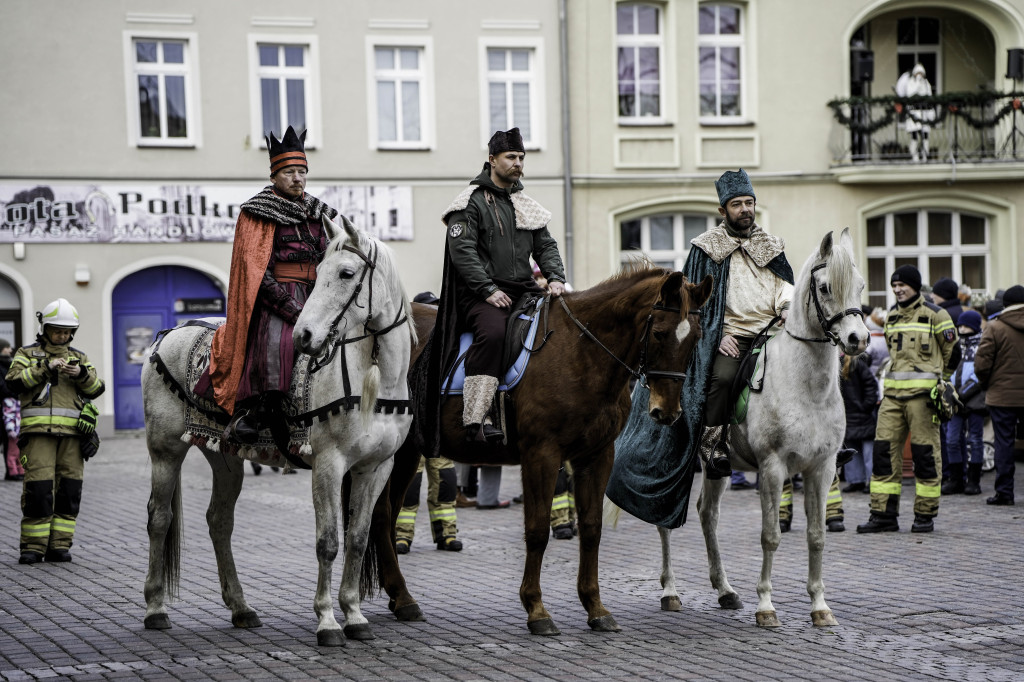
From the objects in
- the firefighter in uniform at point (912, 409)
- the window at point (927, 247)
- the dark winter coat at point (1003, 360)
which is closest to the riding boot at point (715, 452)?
the firefighter in uniform at point (912, 409)

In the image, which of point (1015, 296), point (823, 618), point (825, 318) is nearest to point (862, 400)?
point (1015, 296)

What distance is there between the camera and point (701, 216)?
27016 mm

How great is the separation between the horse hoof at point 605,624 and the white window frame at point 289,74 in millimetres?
19033

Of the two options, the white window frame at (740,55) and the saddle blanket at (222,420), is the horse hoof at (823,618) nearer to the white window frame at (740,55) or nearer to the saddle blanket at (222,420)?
the saddle blanket at (222,420)

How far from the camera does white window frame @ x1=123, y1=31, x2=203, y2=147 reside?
2470 cm

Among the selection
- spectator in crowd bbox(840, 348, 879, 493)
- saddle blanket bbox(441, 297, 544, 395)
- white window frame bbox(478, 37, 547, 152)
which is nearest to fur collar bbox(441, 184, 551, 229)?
saddle blanket bbox(441, 297, 544, 395)

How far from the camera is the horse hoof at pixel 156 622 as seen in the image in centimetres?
753

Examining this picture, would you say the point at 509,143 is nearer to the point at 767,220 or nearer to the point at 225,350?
the point at 225,350

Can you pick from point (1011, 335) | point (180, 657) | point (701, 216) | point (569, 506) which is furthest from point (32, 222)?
point (180, 657)

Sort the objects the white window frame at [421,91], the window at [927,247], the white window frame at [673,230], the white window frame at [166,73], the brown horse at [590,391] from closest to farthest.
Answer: the brown horse at [590,391], the white window frame at [166,73], the white window frame at [421,91], the white window frame at [673,230], the window at [927,247]

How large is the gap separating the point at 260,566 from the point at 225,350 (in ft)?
10.2

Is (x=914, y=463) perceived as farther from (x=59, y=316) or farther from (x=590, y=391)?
(x=59, y=316)

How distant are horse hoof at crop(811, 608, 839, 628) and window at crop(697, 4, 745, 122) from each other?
66.1 ft

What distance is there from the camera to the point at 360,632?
7.20 m
